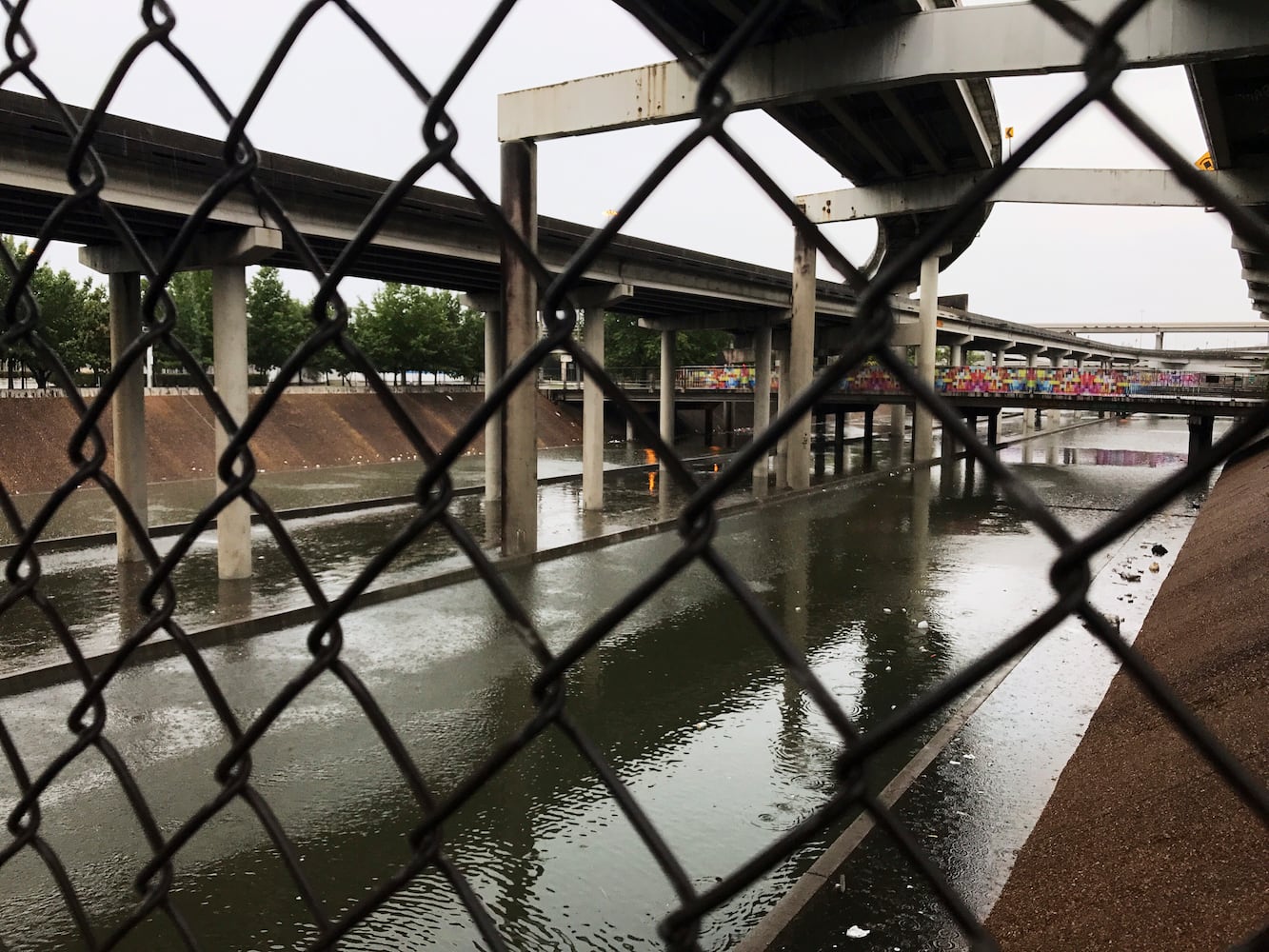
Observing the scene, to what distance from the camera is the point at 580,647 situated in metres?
1.06

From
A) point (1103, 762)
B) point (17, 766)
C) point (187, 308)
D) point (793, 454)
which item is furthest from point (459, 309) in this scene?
point (17, 766)

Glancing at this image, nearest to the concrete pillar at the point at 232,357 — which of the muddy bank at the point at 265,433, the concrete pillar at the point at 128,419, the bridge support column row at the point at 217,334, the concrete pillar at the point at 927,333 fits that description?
the bridge support column row at the point at 217,334

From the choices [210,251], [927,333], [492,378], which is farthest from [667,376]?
[210,251]

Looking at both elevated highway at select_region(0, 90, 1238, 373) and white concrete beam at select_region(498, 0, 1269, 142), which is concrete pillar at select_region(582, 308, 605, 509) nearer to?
elevated highway at select_region(0, 90, 1238, 373)

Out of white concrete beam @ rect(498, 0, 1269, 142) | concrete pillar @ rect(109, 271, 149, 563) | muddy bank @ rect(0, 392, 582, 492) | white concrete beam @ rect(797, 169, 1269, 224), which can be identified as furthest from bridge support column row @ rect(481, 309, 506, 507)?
white concrete beam @ rect(797, 169, 1269, 224)

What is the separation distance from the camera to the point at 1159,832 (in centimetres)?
548

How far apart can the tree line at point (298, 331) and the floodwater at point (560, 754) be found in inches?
965

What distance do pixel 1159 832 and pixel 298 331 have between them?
46.0 m

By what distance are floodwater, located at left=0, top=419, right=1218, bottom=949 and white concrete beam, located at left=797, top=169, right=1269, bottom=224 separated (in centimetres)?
1303

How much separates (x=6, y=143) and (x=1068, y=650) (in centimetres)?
1609

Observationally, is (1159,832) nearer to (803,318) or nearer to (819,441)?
(803,318)

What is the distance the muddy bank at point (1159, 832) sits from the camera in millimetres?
4711

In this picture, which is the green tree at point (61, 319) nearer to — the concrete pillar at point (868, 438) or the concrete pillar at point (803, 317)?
the concrete pillar at point (803, 317)

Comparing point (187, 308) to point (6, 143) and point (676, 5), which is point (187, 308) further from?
point (676, 5)
